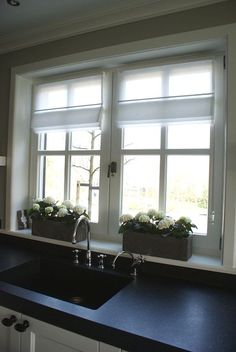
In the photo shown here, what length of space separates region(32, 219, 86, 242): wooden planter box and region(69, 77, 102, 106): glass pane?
2.92ft

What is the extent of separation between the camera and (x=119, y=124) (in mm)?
1855

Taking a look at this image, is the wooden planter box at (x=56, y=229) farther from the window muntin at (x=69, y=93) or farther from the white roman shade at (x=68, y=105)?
the window muntin at (x=69, y=93)

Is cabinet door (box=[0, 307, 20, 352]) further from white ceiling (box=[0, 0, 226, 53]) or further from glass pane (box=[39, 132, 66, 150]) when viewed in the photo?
white ceiling (box=[0, 0, 226, 53])

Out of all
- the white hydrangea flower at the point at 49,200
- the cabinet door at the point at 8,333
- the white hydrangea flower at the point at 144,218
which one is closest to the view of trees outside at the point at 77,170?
the white hydrangea flower at the point at 49,200

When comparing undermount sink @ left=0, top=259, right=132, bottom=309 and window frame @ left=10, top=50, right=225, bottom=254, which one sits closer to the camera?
undermount sink @ left=0, top=259, right=132, bottom=309

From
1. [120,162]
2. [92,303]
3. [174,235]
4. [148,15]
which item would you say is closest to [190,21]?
[148,15]

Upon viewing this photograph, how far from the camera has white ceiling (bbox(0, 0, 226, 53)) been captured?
1579 mm

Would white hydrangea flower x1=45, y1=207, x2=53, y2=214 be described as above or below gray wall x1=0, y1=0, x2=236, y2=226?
below

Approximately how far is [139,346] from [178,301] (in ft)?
1.16

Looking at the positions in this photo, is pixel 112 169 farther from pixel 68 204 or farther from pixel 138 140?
pixel 68 204

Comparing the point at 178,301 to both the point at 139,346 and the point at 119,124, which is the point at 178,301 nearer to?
the point at 139,346

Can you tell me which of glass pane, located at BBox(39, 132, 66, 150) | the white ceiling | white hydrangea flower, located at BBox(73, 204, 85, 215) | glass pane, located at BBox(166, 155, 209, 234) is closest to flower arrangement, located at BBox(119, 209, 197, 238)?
glass pane, located at BBox(166, 155, 209, 234)

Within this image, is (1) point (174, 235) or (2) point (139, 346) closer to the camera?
(2) point (139, 346)

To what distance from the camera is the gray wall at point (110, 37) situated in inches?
57.6
